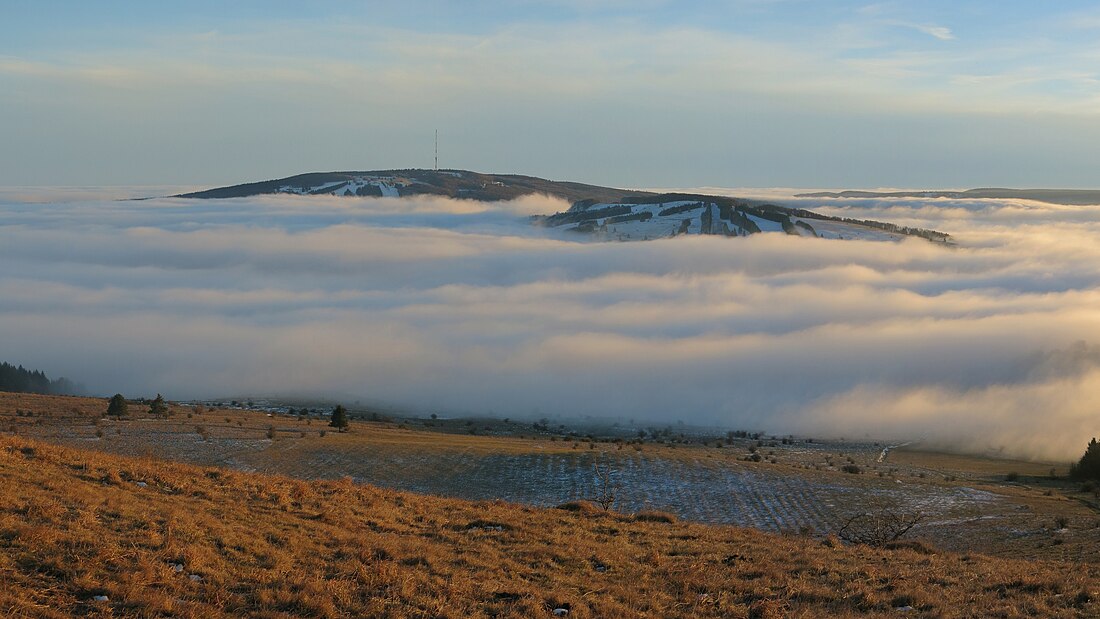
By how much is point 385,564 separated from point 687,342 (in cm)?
11056

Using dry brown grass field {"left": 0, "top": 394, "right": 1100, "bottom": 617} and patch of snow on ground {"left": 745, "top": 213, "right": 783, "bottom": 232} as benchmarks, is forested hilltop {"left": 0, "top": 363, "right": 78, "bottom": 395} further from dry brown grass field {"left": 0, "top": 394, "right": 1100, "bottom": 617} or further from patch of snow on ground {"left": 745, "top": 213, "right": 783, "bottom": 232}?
patch of snow on ground {"left": 745, "top": 213, "right": 783, "bottom": 232}

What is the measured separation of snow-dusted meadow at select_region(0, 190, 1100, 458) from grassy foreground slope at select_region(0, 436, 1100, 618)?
41678 millimetres

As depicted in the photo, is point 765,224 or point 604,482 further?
point 765,224

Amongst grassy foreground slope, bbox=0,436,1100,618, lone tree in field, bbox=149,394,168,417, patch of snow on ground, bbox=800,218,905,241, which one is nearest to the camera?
grassy foreground slope, bbox=0,436,1100,618

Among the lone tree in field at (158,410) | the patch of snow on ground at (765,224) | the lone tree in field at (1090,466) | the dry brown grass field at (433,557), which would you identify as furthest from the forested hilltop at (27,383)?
the patch of snow on ground at (765,224)

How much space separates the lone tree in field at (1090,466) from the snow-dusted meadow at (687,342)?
49.8 feet

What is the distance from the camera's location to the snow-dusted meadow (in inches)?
2985

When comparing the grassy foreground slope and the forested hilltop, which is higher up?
the grassy foreground slope

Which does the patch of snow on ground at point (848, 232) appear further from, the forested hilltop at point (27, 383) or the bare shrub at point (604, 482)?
the bare shrub at point (604, 482)

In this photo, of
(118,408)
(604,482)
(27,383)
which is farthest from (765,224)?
(604,482)

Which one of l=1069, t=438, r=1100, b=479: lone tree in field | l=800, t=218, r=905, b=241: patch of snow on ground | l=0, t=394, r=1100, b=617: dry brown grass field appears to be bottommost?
l=1069, t=438, r=1100, b=479: lone tree in field

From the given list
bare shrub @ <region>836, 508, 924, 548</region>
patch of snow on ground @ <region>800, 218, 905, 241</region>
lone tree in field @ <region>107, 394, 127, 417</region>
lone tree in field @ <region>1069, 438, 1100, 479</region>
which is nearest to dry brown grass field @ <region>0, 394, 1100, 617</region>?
bare shrub @ <region>836, 508, 924, 548</region>

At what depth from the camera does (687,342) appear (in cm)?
12088

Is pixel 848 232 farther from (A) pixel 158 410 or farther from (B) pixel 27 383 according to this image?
Result: (A) pixel 158 410
